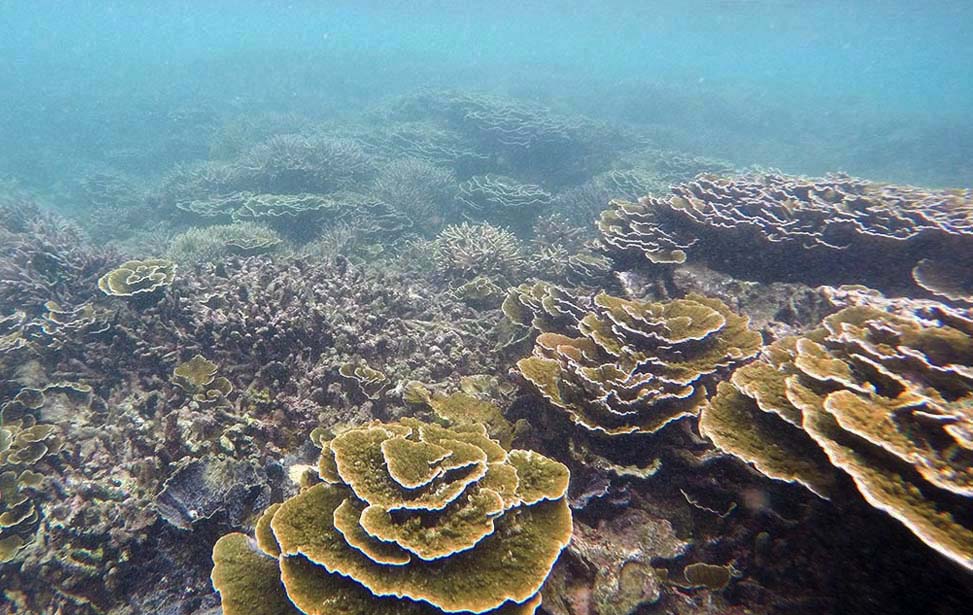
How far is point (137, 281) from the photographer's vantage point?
18.0 ft

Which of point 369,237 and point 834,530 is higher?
point 834,530

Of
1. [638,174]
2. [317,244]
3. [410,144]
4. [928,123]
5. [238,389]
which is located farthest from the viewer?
[928,123]

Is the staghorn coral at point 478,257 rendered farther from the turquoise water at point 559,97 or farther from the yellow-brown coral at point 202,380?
the turquoise water at point 559,97

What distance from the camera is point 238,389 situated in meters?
4.41

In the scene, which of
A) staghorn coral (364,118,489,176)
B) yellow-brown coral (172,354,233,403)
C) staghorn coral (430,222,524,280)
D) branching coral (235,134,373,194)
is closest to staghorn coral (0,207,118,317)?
yellow-brown coral (172,354,233,403)

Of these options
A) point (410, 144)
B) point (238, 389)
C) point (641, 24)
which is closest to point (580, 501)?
point (238, 389)

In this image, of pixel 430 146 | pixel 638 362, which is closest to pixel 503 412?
pixel 638 362

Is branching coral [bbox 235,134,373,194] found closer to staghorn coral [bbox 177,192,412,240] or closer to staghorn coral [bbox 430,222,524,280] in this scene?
staghorn coral [bbox 177,192,412,240]

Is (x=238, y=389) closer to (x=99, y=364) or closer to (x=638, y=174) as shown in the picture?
(x=99, y=364)

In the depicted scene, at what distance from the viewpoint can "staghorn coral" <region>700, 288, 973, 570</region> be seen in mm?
1946

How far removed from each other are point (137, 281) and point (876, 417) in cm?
720

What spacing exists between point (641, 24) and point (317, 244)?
85.7 m

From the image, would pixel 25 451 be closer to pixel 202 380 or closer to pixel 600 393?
pixel 202 380

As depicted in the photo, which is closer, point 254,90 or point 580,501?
point 580,501
